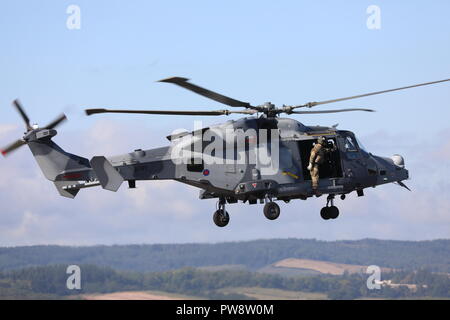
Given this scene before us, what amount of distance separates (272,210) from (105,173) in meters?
6.74

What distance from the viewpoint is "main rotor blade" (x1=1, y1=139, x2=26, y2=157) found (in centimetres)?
3114

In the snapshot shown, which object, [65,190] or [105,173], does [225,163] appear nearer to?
[105,173]

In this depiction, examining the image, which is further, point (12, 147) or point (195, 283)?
point (195, 283)

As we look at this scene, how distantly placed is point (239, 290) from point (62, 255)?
46948 mm

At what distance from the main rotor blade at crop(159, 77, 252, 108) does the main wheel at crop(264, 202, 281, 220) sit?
13.2ft

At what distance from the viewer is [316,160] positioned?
31.2 m

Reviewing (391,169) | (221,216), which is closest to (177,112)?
(221,216)

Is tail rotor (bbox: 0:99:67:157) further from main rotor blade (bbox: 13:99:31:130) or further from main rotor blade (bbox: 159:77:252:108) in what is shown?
main rotor blade (bbox: 159:77:252:108)

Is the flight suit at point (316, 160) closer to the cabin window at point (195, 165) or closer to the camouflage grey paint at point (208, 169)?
the camouflage grey paint at point (208, 169)

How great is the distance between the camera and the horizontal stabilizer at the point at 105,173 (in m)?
29.4

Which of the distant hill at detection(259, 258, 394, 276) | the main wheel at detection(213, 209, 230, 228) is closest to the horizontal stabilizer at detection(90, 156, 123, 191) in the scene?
the main wheel at detection(213, 209, 230, 228)

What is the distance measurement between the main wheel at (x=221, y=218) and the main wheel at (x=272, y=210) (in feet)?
6.28

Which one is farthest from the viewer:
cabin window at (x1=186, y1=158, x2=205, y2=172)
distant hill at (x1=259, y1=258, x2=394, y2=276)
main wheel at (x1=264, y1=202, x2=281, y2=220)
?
distant hill at (x1=259, y1=258, x2=394, y2=276)
